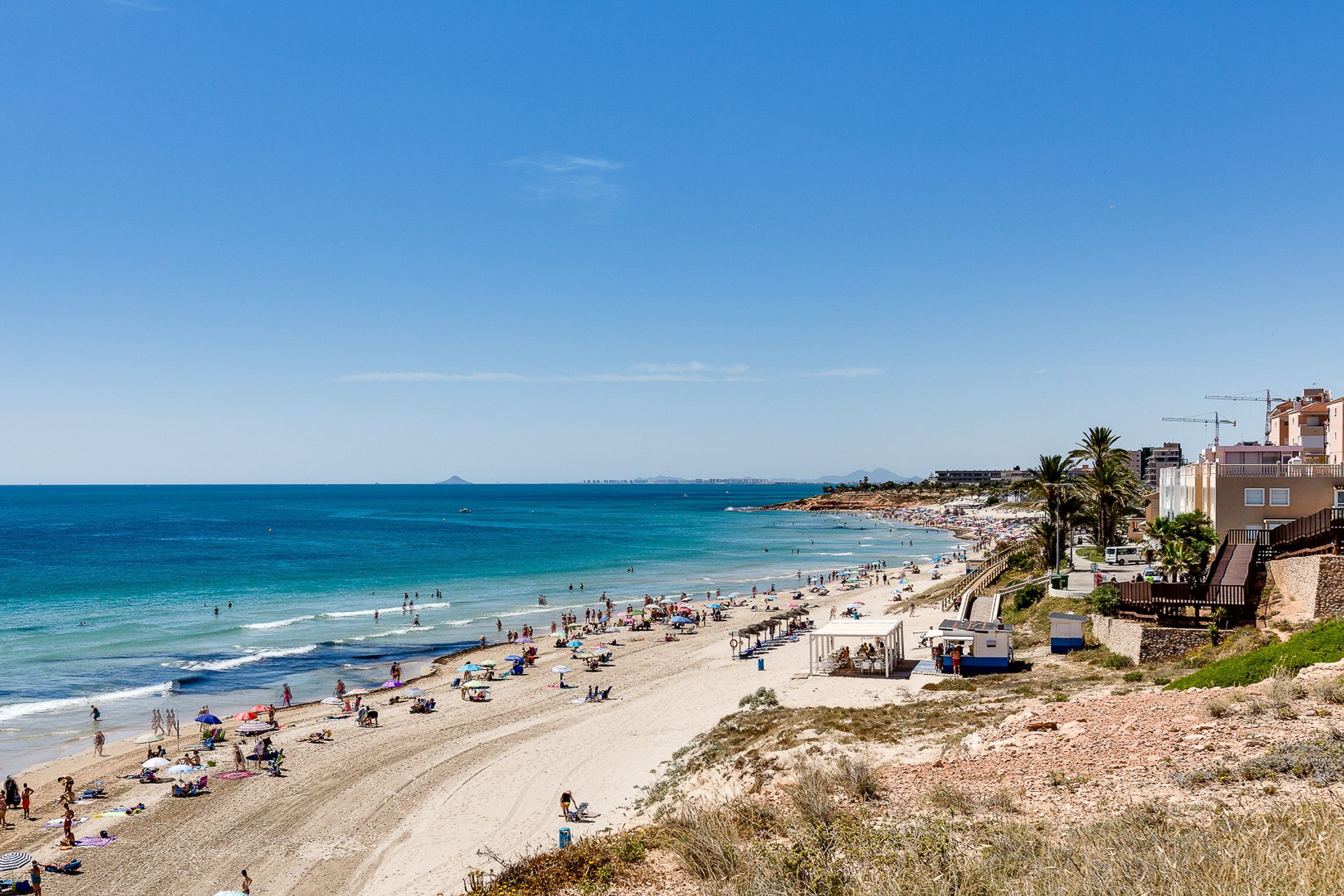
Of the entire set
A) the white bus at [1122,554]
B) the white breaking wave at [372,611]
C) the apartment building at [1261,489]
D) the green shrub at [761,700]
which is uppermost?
the apartment building at [1261,489]

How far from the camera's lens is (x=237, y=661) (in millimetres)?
34625

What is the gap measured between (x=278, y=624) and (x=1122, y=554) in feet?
144

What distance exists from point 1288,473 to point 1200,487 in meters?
4.11

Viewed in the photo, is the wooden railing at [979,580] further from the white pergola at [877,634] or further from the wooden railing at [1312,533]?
the wooden railing at [1312,533]

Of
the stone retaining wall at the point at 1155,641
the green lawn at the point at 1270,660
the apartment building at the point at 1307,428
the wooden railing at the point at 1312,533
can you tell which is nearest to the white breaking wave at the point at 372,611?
the stone retaining wall at the point at 1155,641

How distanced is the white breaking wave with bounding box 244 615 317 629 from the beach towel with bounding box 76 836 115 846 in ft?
88.7

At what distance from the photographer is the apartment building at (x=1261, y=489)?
959 inches

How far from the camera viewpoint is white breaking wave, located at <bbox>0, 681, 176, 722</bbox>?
87.2 feet

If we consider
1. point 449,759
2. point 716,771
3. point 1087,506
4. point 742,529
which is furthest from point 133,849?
point 742,529

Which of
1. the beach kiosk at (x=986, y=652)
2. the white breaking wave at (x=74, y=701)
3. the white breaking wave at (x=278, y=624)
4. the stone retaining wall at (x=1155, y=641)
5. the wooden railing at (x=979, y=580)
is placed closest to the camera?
the stone retaining wall at (x=1155, y=641)

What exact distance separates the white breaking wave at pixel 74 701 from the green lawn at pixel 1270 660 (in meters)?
32.6

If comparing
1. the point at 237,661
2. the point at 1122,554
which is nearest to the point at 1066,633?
the point at 1122,554

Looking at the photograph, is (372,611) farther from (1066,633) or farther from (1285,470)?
(1285,470)

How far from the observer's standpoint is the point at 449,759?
20.7 m
